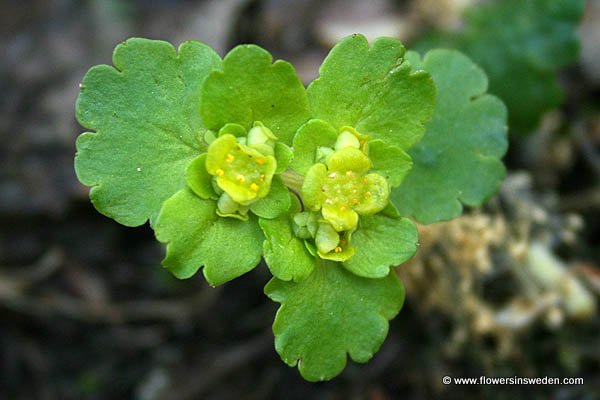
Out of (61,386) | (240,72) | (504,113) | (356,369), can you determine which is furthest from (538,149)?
(61,386)

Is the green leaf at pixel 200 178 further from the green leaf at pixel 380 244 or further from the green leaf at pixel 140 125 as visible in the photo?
the green leaf at pixel 380 244

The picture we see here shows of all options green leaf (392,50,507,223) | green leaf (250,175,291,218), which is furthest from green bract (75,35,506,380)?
green leaf (392,50,507,223)

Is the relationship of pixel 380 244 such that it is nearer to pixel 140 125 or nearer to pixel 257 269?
pixel 140 125

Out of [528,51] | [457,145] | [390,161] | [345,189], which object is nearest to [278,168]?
[345,189]

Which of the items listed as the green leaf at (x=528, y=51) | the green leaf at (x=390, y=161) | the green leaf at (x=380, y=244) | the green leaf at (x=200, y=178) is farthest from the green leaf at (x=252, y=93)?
the green leaf at (x=528, y=51)

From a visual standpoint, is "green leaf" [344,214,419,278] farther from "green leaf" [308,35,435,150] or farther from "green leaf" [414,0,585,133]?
"green leaf" [414,0,585,133]

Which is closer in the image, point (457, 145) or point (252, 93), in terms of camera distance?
point (252, 93)
